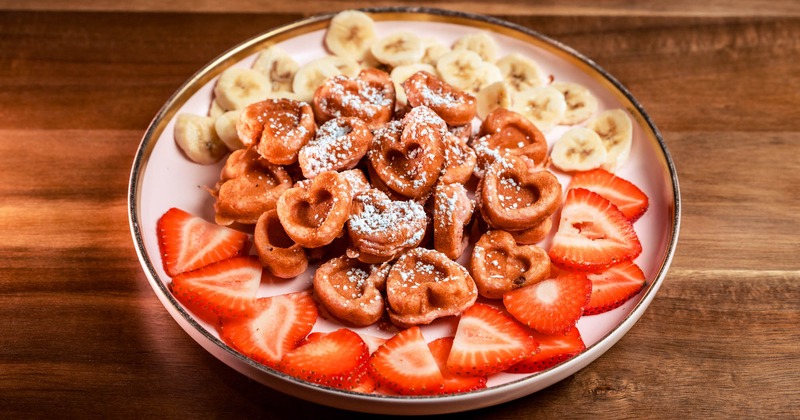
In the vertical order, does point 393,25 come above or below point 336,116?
above

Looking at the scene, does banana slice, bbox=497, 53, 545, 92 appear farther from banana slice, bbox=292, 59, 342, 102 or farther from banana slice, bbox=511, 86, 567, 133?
banana slice, bbox=292, 59, 342, 102

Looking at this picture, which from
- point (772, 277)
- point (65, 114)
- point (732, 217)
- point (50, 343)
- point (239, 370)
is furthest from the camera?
point (65, 114)

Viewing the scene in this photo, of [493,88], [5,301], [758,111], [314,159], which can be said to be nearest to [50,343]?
[5,301]

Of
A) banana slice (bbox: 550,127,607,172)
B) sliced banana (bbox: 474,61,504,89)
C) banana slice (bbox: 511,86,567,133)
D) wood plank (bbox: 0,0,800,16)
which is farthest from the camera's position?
wood plank (bbox: 0,0,800,16)

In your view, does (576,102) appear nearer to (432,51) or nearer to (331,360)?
(432,51)

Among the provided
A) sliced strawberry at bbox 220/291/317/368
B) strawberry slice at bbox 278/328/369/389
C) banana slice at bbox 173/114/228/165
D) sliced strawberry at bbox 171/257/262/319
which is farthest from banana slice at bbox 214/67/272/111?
strawberry slice at bbox 278/328/369/389

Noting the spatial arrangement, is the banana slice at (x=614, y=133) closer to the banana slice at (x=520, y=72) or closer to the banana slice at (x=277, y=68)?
the banana slice at (x=520, y=72)

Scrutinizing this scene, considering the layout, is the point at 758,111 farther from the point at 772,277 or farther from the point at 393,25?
the point at 393,25
